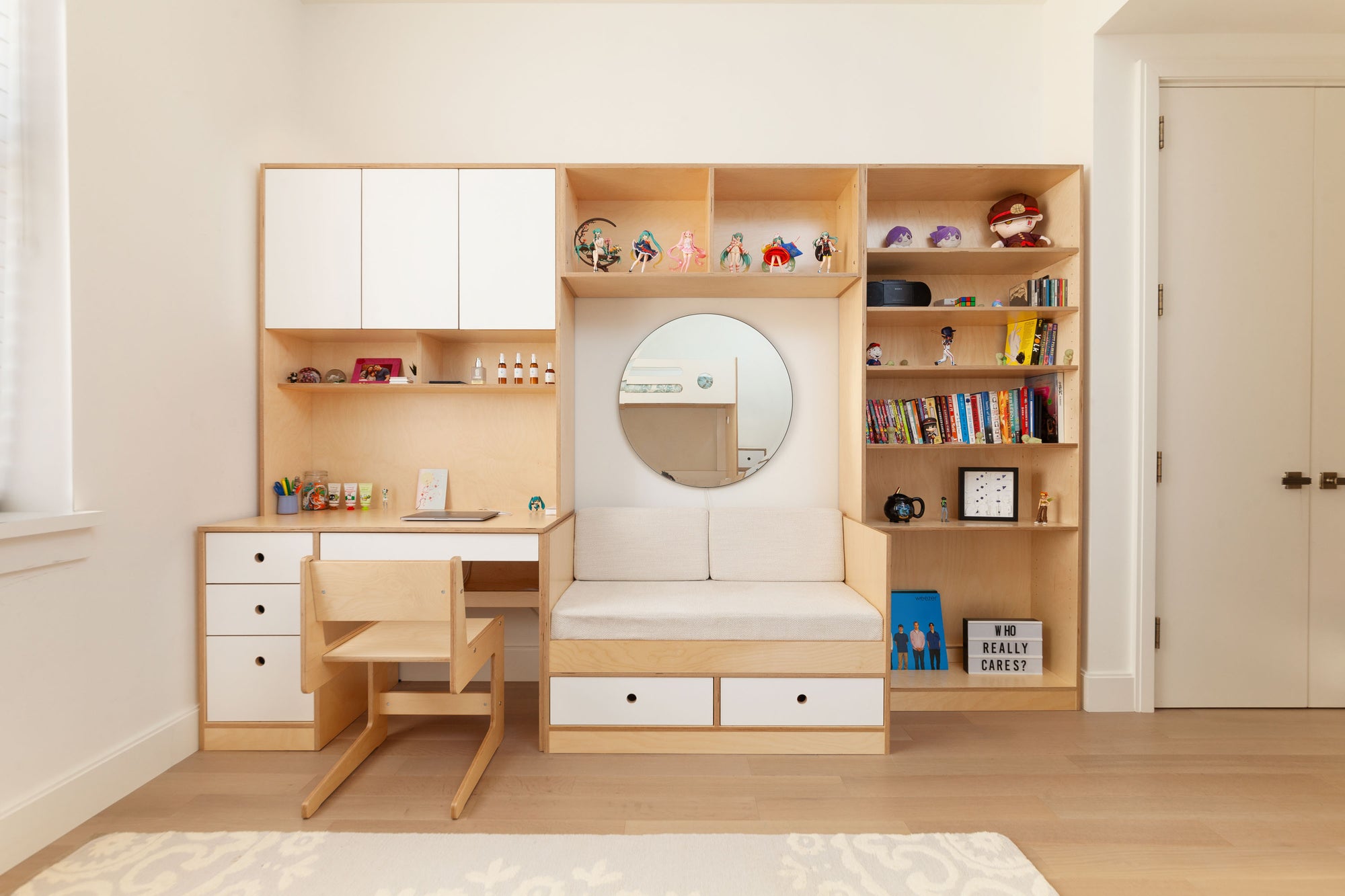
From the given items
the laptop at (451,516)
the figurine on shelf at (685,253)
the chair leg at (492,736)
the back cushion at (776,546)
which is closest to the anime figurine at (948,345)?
the back cushion at (776,546)

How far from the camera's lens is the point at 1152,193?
258 centimetres

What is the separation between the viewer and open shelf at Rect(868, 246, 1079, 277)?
2611mm

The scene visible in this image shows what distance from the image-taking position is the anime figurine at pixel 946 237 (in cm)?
279

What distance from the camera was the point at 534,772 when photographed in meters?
2.13

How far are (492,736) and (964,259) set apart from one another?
2.47 meters

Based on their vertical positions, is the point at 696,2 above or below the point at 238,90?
above

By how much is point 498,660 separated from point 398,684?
95cm

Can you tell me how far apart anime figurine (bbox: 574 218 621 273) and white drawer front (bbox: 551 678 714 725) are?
153cm

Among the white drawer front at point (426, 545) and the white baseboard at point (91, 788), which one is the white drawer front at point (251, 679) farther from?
the white drawer front at point (426, 545)

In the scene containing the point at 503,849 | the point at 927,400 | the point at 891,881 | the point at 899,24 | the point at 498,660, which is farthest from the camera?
the point at 899,24

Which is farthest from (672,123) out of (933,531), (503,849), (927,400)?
(503,849)

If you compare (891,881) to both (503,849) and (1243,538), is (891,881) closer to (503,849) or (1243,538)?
(503,849)

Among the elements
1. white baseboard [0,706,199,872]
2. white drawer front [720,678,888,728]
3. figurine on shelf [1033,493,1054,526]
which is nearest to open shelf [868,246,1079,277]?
figurine on shelf [1033,493,1054,526]

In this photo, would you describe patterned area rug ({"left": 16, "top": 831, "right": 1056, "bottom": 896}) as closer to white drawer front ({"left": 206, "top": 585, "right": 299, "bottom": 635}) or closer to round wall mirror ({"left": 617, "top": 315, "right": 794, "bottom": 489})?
white drawer front ({"left": 206, "top": 585, "right": 299, "bottom": 635})
